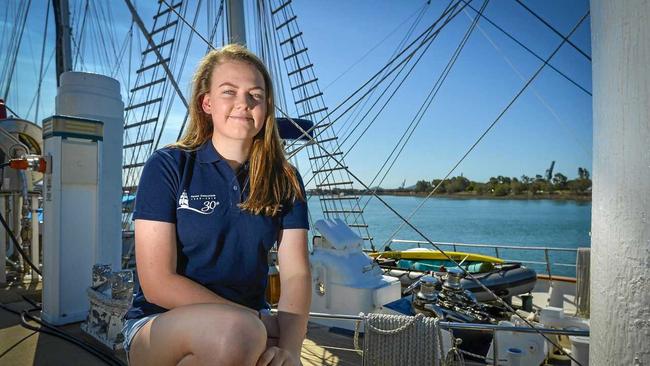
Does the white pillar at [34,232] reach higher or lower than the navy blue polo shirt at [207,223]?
lower

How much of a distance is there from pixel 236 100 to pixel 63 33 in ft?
43.0

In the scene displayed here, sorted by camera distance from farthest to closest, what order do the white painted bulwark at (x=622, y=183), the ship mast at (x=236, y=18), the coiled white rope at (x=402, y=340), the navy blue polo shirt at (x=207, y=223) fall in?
1. the ship mast at (x=236, y=18)
2. the coiled white rope at (x=402, y=340)
3. the navy blue polo shirt at (x=207, y=223)
4. the white painted bulwark at (x=622, y=183)

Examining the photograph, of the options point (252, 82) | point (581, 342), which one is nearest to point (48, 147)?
point (252, 82)

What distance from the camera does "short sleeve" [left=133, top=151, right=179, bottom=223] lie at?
1.20 meters

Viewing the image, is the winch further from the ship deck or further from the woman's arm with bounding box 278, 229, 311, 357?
the woman's arm with bounding box 278, 229, 311, 357

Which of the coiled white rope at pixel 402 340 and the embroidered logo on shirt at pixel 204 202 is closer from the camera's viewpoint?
the embroidered logo on shirt at pixel 204 202

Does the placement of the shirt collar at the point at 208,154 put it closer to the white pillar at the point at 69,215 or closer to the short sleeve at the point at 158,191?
the short sleeve at the point at 158,191

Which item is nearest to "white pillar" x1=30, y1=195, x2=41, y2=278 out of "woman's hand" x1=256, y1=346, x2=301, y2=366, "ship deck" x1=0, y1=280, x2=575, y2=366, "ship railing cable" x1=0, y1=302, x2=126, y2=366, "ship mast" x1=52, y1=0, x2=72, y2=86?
"ship deck" x1=0, y1=280, x2=575, y2=366

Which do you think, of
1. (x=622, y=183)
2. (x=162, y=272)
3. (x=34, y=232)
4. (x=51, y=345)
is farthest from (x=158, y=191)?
(x=34, y=232)

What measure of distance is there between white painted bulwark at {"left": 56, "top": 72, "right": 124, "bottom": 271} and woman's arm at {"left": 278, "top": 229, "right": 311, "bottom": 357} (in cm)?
252

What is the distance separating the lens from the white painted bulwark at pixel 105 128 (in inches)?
136

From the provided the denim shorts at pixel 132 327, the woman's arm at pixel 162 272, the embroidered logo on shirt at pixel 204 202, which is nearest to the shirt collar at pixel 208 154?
the embroidered logo on shirt at pixel 204 202

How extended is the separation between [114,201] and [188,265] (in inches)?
107

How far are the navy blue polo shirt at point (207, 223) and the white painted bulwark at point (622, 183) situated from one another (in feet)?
3.01
